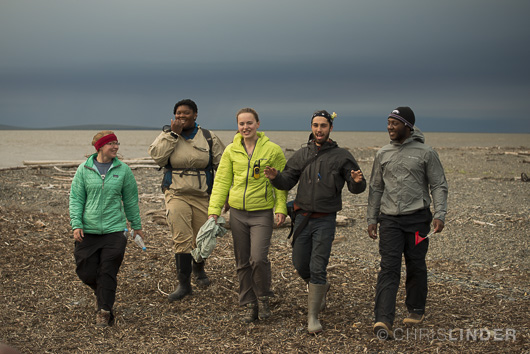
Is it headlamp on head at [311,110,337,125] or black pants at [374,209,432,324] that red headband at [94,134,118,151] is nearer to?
headlamp on head at [311,110,337,125]

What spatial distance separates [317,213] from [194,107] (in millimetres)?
2186

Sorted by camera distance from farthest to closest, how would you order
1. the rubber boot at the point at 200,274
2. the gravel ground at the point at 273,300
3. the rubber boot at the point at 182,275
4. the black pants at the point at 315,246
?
the rubber boot at the point at 200,274 < the rubber boot at the point at 182,275 < the black pants at the point at 315,246 < the gravel ground at the point at 273,300

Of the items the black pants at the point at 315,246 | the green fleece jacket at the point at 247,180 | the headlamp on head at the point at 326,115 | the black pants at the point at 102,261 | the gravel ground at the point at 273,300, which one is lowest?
the gravel ground at the point at 273,300

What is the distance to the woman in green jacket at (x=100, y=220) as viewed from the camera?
18.0 feet

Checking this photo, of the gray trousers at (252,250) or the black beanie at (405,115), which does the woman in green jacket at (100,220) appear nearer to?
the gray trousers at (252,250)

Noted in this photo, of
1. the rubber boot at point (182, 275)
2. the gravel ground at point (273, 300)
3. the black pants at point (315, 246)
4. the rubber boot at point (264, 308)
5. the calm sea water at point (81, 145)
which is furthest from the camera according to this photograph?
the calm sea water at point (81, 145)

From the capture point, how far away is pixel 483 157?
30.6m

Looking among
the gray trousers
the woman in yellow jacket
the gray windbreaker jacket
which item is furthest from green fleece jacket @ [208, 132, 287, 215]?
the gray windbreaker jacket

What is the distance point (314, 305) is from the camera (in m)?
5.24

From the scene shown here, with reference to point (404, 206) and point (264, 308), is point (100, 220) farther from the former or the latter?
point (404, 206)

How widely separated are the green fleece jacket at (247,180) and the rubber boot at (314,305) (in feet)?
2.82

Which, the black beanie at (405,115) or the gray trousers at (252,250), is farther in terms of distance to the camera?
the gray trousers at (252,250)

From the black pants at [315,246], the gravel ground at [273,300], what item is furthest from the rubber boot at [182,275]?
the black pants at [315,246]

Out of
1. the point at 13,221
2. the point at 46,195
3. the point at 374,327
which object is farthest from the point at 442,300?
the point at 46,195
